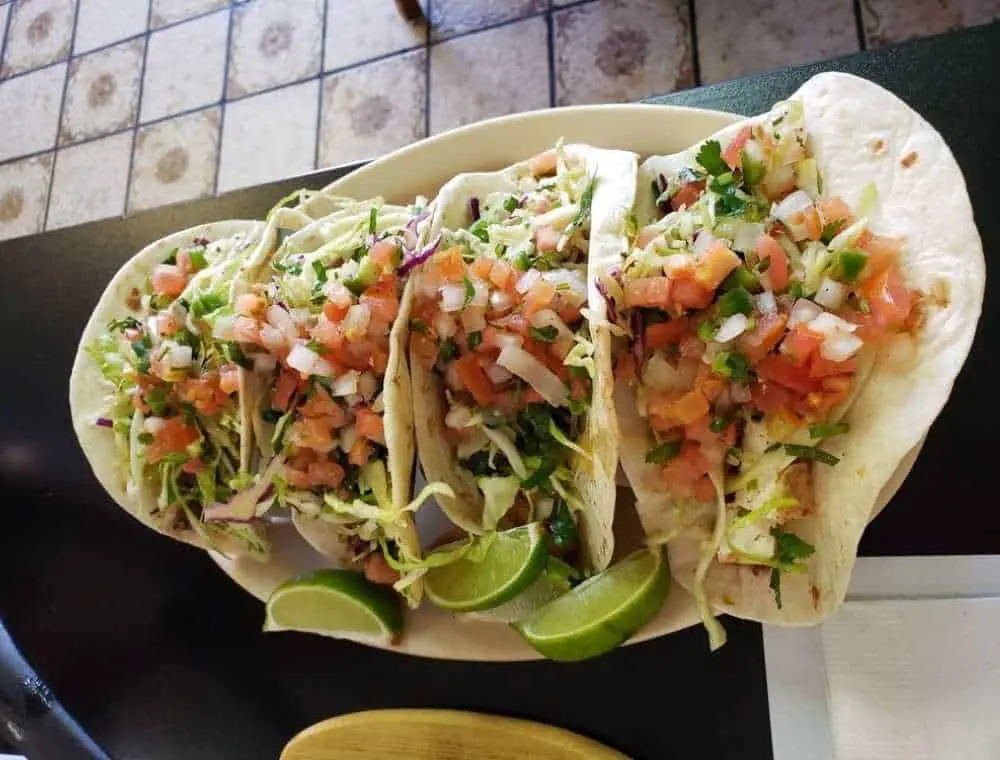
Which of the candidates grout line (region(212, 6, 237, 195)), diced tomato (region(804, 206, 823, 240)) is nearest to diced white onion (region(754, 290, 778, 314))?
diced tomato (region(804, 206, 823, 240))

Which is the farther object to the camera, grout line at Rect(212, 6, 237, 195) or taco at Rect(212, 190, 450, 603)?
grout line at Rect(212, 6, 237, 195)

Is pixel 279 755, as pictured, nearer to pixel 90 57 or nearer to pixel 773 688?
pixel 773 688

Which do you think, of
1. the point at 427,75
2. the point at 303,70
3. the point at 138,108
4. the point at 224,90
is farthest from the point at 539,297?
the point at 138,108

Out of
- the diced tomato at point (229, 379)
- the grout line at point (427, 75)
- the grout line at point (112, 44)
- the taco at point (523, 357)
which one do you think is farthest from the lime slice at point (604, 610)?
the grout line at point (112, 44)

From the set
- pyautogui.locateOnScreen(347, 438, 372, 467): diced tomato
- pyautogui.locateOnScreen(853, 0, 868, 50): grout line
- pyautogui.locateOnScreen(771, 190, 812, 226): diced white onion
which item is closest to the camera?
pyautogui.locateOnScreen(771, 190, 812, 226): diced white onion

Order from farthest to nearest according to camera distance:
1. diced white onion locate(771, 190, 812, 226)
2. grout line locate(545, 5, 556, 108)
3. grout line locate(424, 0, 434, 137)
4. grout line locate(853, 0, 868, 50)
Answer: grout line locate(424, 0, 434, 137) → grout line locate(545, 5, 556, 108) → grout line locate(853, 0, 868, 50) → diced white onion locate(771, 190, 812, 226)

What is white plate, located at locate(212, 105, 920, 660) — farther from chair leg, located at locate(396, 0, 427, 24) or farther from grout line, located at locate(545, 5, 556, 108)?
chair leg, located at locate(396, 0, 427, 24)
